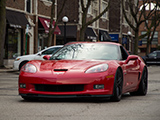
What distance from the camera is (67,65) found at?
813cm

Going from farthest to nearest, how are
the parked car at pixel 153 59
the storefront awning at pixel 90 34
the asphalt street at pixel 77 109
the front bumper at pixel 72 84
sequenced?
1. the storefront awning at pixel 90 34
2. the parked car at pixel 153 59
3. the front bumper at pixel 72 84
4. the asphalt street at pixel 77 109

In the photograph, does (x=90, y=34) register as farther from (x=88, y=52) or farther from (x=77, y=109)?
(x=77, y=109)

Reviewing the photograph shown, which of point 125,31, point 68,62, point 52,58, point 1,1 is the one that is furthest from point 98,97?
point 125,31

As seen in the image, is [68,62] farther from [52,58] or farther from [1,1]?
[1,1]

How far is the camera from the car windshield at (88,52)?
29.1 ft

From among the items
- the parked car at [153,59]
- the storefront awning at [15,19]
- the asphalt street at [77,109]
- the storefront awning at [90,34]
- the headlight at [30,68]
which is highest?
the storefront awning at [15,19]

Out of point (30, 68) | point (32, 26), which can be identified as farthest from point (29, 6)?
point (30, 68)

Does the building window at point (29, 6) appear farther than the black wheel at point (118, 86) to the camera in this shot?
Yes

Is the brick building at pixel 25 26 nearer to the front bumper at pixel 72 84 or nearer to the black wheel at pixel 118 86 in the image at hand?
the black wheel at pixel 118 86

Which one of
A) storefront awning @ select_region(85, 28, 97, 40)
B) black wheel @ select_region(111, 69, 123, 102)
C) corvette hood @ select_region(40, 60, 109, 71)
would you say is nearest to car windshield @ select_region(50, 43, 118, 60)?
corvette hood @ select_region(40, 60, 109, 71)

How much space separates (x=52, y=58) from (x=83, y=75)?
63.3 inches

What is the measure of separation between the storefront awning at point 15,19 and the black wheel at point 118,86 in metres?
19.8

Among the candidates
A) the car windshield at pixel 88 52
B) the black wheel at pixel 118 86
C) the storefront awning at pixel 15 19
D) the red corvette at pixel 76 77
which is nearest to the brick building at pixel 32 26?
the storefront awning at pixel 15 19

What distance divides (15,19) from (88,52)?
802 inches
